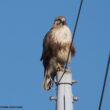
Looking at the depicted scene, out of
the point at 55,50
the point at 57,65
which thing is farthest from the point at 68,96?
the point at 55,50

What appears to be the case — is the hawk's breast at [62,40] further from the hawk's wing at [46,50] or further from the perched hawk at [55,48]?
the hawk's wing at [46,50]

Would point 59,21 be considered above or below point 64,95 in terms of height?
above

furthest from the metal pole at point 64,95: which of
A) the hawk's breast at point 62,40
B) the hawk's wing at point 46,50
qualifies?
the hawk's wing at point 46,50

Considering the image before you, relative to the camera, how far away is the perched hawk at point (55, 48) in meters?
13.3

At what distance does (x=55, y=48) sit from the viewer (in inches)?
564

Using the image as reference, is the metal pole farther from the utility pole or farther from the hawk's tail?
the hawk's tail

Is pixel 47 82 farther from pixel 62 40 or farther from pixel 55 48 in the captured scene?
pixel 62 40

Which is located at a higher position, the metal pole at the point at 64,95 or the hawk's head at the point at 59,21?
the hawk's head at the point at 59,21

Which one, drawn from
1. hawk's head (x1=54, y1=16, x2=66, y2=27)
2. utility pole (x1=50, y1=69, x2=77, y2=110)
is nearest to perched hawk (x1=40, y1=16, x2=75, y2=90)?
hawk's head (x1=54, y1=16, x2=66, y2=27)

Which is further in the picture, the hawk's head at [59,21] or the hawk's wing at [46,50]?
the hawk's head at [59,21]

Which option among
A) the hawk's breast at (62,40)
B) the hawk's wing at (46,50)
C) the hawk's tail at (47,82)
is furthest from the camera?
the hawk's wing at (46,50)

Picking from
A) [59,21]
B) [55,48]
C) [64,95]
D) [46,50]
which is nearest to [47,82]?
[55,48]

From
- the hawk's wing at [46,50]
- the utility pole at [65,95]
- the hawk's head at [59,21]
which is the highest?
the hawk's head at [59,21]

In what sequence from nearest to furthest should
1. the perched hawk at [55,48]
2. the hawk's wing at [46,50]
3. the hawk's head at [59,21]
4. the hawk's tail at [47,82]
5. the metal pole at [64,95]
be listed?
the metal pole at [64,95] → the hawk's tail at [47,82] → the perched hawk at [55,48] → the hawk's wing at [46,50] → the hawk's head at [59,21]
